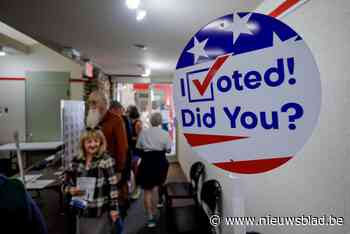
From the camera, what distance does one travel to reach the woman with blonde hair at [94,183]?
1.78 metres

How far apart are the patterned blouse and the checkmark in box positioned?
1297 millimetres

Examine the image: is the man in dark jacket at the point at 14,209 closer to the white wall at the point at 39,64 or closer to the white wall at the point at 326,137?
the white wall at the point at 326,137

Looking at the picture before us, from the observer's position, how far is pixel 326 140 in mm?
1029

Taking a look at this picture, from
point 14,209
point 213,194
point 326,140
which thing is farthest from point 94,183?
point 326,140

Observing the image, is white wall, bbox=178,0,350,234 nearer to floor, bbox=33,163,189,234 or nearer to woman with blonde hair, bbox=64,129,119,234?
woman with blonde hair, bbox=64,129,119,234

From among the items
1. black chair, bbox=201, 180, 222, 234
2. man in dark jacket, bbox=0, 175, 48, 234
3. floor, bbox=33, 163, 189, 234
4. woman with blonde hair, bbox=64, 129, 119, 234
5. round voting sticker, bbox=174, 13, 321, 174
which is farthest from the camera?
floor, bbox=33, 163, 189, 234

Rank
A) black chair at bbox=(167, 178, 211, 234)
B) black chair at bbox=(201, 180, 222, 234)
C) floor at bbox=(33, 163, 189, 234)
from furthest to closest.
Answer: floor at bbox=(33, 163, 189, 234) → black chair at bbox=(167, 178, 211, 234) → black chair at bbox=(201, 180, 222, 234)

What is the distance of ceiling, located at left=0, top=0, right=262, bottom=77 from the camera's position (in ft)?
6.15

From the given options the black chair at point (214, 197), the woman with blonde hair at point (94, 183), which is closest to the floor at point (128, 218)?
the black chair at point (214, 197)

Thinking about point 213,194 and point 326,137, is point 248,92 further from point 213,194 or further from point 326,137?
point 213,194

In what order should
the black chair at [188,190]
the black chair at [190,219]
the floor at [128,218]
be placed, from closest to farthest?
the black chair at [190,219], the black chair at [188,190], the floor at [128,218]

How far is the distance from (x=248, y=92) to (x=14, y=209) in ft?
3.32

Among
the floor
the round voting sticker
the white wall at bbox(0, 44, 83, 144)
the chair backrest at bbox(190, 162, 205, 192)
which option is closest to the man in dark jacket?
the round voting sticker

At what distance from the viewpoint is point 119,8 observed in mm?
1926
